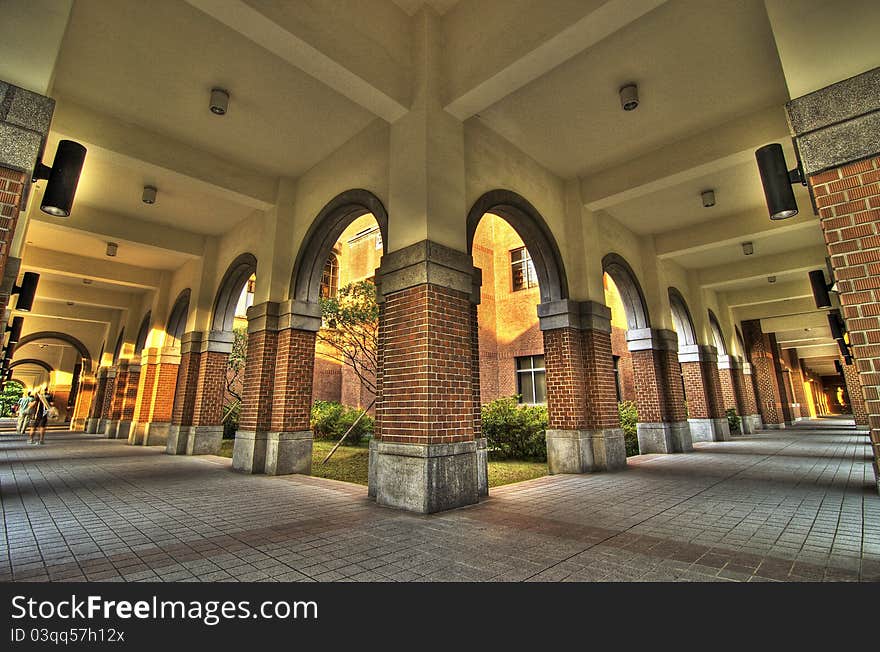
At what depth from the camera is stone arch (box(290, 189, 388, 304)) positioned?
22.5ft

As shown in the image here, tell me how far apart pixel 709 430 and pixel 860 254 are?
10841 mm

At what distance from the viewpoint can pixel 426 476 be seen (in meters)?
4.35

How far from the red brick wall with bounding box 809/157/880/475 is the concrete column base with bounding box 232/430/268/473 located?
7481 millimetres

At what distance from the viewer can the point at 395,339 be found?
5121 mm

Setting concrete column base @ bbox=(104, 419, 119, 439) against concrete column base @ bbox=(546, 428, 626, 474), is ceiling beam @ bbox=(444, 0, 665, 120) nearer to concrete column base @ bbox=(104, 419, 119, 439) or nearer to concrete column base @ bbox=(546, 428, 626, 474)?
concrete column base @ bbox=(546, 428, 626, 474)

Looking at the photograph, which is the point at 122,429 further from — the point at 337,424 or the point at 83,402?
the point at 83,402

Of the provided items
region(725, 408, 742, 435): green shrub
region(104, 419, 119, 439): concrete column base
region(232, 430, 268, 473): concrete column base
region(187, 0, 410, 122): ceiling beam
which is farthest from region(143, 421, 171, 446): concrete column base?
region(725, 408, 742, 435): green shrub

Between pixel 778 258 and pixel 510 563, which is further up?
pixel 778 258

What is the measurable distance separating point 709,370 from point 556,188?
8201mm

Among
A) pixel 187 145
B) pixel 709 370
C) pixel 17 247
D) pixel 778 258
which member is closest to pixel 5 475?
pixel 17 247

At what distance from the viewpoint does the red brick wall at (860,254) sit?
2.88m
